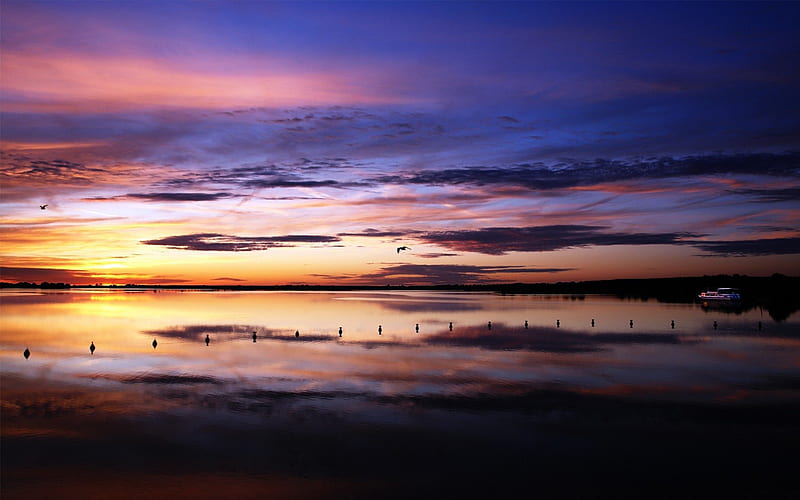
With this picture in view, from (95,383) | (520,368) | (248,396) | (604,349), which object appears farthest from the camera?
(604,349)

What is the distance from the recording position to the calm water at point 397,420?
16.8 metres

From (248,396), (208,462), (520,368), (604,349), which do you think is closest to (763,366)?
(604,349)

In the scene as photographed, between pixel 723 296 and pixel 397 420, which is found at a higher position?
pixel 723 296

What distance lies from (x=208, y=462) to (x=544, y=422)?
1263 cm

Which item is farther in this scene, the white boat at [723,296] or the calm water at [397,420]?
the white boat at [723,296]

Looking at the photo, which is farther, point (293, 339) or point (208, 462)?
point (293, 339)

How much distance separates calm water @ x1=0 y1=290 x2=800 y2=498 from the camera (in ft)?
55.2

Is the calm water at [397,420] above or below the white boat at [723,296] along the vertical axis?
below

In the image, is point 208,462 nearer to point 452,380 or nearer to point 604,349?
Answer: point 452,380

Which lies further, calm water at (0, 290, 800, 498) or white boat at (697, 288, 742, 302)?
white boat at (697, 288, 742, 302)

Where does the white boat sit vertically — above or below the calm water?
above

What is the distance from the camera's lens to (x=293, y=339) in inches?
2005

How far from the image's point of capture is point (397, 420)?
23109mm

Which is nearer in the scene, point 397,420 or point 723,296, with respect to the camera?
point 397,420
